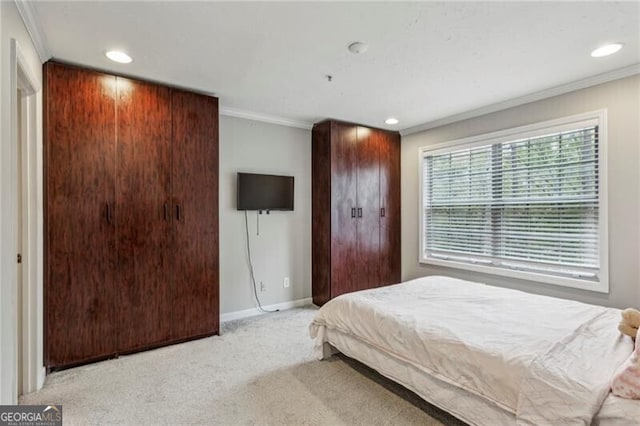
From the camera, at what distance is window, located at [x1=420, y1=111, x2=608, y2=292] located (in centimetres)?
286

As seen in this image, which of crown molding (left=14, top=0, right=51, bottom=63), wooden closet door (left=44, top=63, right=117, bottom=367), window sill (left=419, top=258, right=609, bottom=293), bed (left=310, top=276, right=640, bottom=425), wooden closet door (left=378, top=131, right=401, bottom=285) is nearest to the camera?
bed (left=310, top=276, right=640, bottom=425)

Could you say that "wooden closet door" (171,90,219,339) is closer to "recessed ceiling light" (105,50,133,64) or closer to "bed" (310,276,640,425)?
"recessed ceiling light" (105,50,133,64)

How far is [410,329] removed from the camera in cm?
195

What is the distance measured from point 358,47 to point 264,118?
1.90 m

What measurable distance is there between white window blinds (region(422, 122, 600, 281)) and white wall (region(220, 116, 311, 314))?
167 centimetres

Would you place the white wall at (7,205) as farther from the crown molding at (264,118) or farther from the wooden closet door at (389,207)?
the wooden closet door at (389,207)

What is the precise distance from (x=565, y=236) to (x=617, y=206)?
472 millimetres

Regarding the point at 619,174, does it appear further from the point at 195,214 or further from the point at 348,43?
the point at 195,214

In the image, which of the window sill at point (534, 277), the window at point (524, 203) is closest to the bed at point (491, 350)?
the window sill at point (534, 277)

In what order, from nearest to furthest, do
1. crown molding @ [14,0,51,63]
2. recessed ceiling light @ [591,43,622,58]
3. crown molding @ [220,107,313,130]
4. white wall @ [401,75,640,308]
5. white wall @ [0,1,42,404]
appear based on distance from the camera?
white wall @ [0,1,42,404] < crown molding @ [14,0,51,63] < recessed ceiling light @ [591,43,622,58] < white wall @ [401,75,640,308] < crown molding @ [220,107,313,130]

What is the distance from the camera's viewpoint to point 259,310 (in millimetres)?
3861

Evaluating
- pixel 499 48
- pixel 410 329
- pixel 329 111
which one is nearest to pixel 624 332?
pixel 410 329

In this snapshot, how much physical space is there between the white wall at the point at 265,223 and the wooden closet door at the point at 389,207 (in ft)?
3.37

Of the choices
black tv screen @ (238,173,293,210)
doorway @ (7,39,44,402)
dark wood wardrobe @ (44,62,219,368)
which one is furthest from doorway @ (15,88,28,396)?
black tv screen @ (238,173,293,210)
